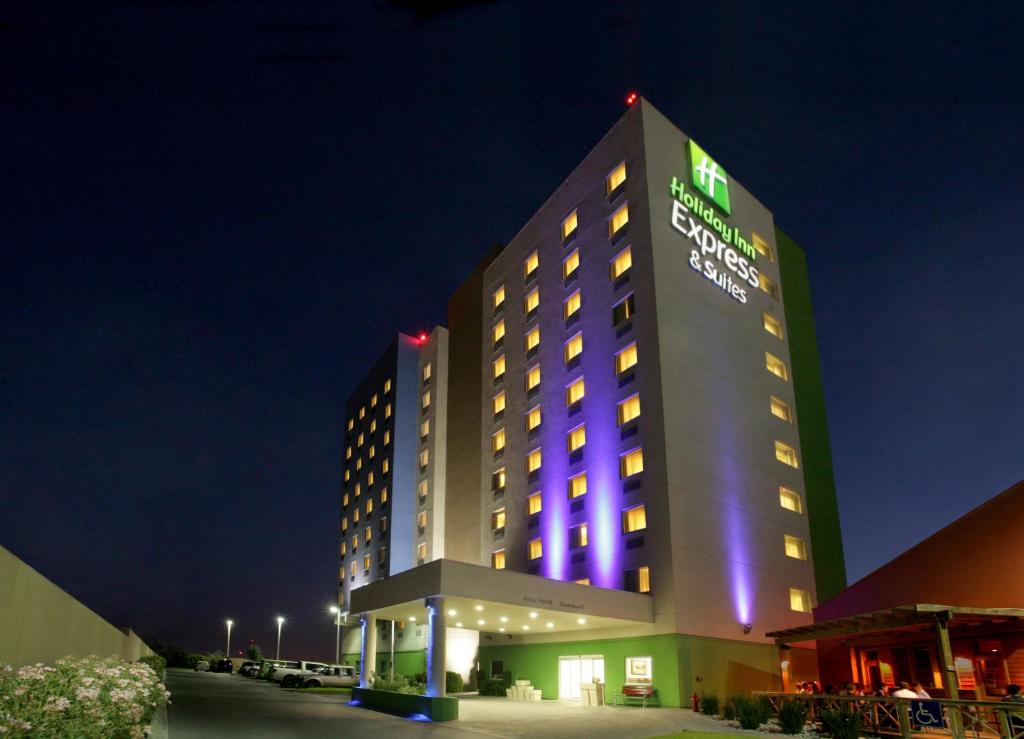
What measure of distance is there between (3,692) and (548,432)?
36.2 meters

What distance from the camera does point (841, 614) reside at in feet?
106

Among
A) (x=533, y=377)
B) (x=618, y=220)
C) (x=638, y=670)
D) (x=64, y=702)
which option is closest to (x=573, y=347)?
(x=533, y=377)

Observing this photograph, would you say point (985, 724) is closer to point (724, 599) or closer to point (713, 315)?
point (724, 599)

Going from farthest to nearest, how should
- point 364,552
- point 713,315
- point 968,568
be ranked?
1. point 364,552
2. point 713,315
3. point 968,568

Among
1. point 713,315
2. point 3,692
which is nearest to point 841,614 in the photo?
point 713,315

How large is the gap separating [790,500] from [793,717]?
72.7ft

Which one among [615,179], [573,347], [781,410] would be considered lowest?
[781,410]

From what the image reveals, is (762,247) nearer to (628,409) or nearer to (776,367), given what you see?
(776,367)

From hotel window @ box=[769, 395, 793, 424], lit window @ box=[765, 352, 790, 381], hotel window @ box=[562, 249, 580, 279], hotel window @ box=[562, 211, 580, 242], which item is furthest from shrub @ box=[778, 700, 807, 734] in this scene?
hotel window @ box=[562, 211, 580, 242]

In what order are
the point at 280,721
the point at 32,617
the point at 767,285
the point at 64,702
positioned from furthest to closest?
1. the point at 767,285
2. the point at 280,721
3. the point at 32,617
4. the point at 64,702

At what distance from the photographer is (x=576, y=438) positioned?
4141cm

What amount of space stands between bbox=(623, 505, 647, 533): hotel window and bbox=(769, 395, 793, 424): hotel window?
1303 cm

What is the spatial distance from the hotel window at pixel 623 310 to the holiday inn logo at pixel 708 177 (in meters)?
9.07

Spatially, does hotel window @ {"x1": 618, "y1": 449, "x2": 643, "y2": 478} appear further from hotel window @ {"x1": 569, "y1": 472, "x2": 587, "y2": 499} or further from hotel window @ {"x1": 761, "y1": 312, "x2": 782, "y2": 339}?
hotel window @ {"x1": 761, "y1": 312, "x2": 782, "y2": 339}
